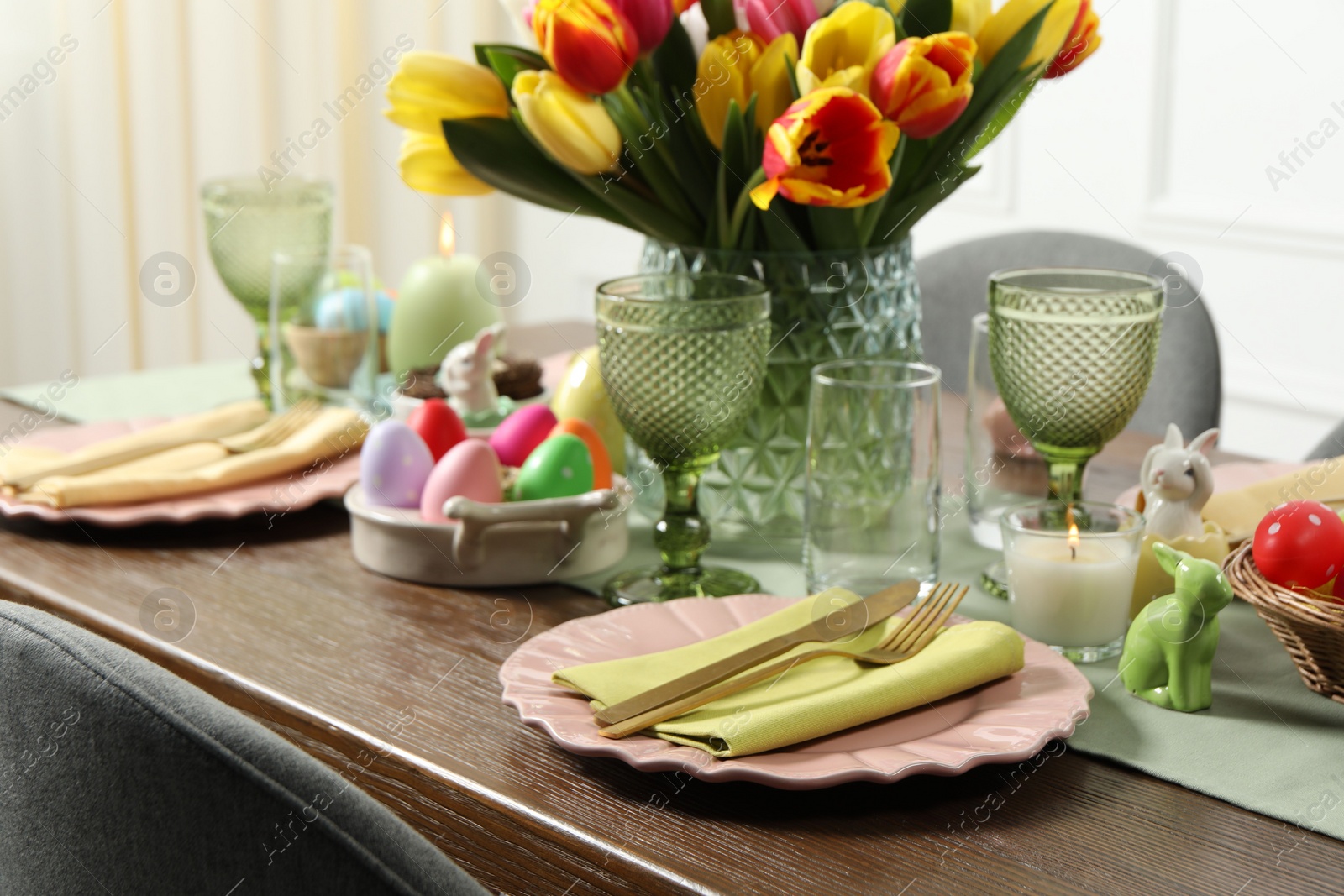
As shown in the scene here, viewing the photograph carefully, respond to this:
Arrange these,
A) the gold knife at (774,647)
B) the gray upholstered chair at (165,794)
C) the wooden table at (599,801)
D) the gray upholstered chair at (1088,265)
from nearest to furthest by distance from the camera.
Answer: the gray upholstered chair at (165,794)
the wooden table at (599,801)
the gold knife at (774,647)
the gray upholstered chair at (1088,265)

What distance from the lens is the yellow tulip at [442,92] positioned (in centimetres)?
91

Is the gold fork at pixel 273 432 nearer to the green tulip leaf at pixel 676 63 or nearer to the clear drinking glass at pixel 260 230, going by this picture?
the clear drinking glass at pixel 260 230

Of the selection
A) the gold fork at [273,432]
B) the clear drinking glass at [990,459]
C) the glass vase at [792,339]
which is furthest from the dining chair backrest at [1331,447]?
the gold fork at [273,432]

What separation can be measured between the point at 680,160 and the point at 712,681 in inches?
15.5

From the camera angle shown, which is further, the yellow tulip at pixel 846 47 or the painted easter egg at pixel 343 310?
the painted easter egg at pixel 343 310

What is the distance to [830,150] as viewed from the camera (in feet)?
2.50

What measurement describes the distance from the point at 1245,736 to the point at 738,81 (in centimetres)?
50

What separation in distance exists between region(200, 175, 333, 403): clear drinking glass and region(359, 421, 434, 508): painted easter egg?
39 centimetres

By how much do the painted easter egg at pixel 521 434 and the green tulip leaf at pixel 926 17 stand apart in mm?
380

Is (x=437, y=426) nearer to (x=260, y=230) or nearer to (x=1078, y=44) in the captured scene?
(x=260, y=230)

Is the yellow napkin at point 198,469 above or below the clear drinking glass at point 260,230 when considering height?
below

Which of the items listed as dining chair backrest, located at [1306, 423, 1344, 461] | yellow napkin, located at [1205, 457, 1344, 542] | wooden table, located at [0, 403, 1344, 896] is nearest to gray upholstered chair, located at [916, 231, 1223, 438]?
dining chair backrest, located at [1306, 423, 1344, 461]

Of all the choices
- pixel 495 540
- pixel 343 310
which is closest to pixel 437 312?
pixel 343 310

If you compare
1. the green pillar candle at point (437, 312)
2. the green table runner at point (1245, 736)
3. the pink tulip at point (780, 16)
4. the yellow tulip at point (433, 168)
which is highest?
the pink tulip at point (780, 16)
